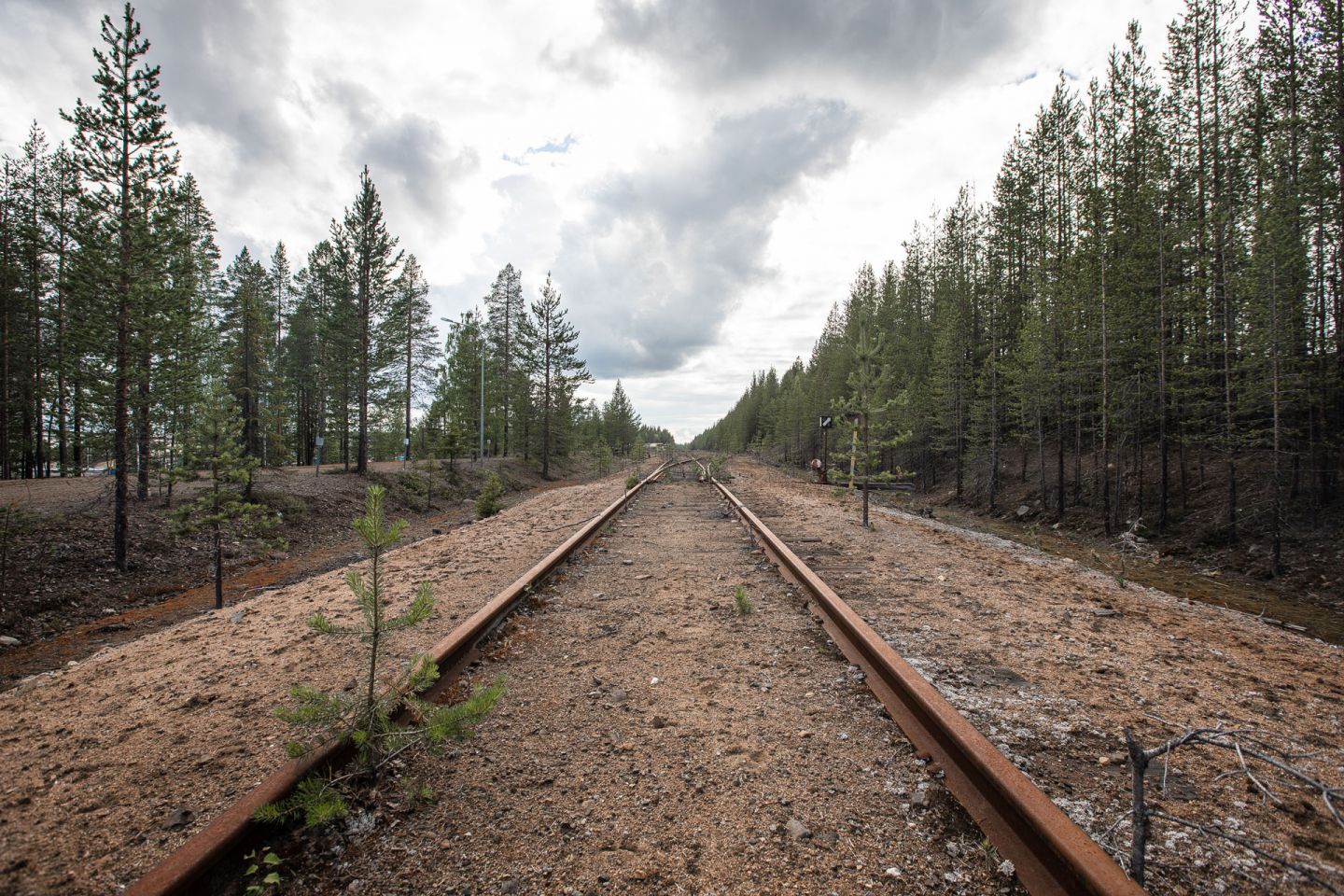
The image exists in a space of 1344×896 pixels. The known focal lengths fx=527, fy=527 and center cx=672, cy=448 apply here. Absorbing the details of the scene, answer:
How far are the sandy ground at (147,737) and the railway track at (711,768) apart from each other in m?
0.50

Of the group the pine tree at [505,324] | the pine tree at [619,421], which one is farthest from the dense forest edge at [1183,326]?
the pine tree at [619,421]

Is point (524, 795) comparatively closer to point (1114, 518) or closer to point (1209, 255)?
point (1114, 518)

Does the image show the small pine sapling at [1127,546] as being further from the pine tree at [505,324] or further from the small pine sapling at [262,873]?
the pine tree at [505,324]

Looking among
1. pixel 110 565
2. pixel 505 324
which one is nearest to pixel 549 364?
pixel 505 324

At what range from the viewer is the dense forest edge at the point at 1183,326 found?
11.7 meters

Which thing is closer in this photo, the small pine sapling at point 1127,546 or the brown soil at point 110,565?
the brown soil at point 110,565

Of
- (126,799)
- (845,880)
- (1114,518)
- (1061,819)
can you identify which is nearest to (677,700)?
(845,880)

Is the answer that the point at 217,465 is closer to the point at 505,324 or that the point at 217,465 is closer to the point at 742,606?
the point at 742,606

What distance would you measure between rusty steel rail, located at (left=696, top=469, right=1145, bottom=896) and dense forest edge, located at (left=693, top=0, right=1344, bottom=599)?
6539mm

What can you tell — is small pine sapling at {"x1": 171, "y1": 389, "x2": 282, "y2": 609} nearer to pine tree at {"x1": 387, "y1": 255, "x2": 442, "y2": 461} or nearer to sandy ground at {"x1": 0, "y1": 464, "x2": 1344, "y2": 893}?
sandy ground at {"x1": 0, "y1": 464, "x2": 1344, "y2": 893}

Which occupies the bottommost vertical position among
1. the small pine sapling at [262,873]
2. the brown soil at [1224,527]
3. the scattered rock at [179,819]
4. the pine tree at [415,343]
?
the brown soil at [1224,527]

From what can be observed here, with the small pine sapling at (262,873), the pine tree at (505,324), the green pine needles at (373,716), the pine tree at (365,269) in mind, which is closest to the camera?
the small pine sapling at (262,873)

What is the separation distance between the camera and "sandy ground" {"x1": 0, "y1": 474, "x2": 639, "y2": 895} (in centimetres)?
184

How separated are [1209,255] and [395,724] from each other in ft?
68.6
